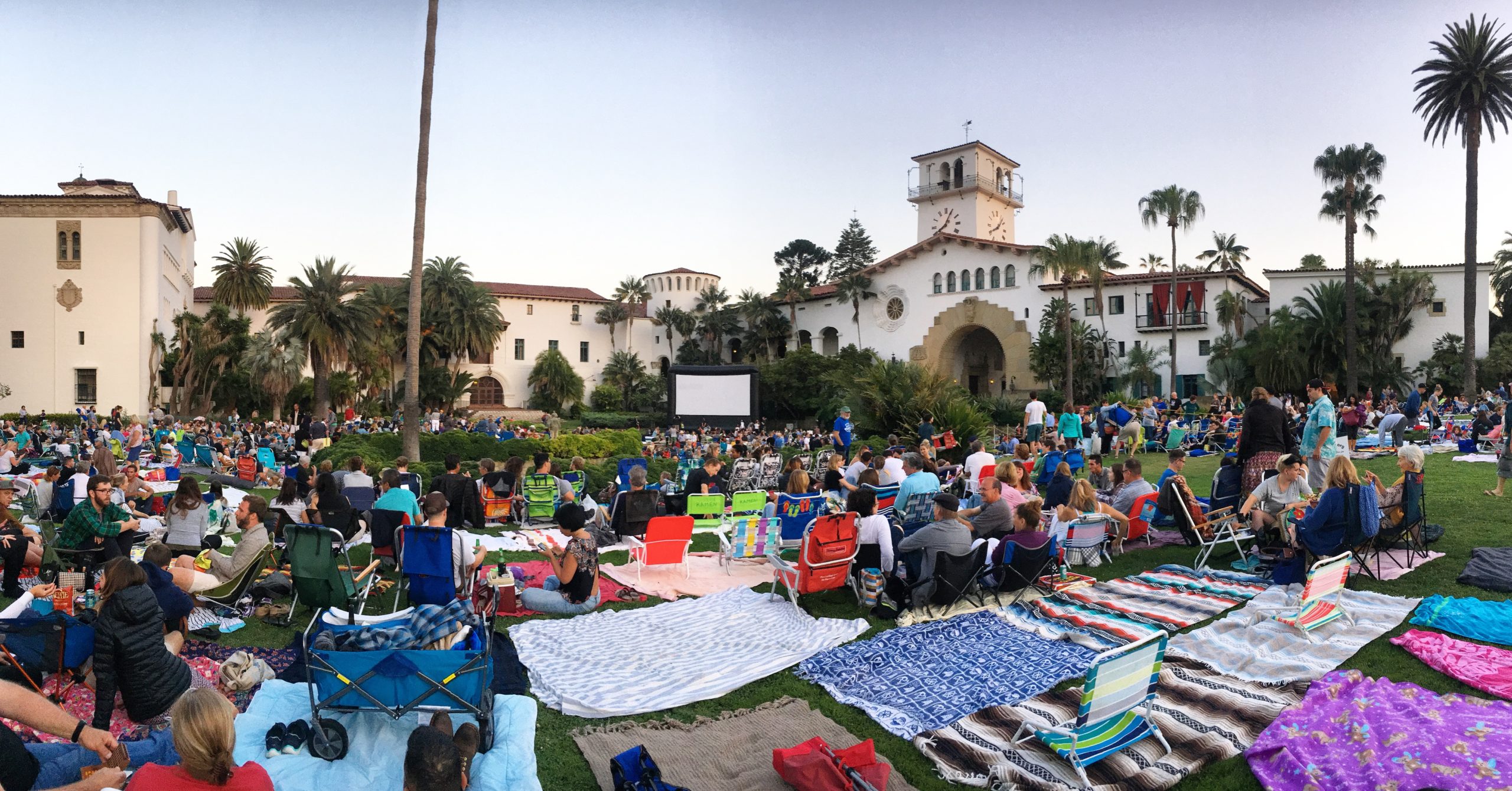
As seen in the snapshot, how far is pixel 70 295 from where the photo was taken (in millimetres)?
35281

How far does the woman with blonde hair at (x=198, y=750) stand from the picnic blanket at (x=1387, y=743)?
4183mm

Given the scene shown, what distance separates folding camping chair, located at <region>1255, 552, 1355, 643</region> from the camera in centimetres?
574

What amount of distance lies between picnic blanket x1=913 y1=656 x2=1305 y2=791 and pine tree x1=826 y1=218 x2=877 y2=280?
6485 centimetres

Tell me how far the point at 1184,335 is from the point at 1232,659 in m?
37.3

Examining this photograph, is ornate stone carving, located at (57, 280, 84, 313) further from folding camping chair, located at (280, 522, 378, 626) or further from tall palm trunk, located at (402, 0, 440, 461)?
folding camping chair, located at (280, 522, 378, 626)

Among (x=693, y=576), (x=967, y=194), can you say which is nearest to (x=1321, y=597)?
(x=693, y=576)

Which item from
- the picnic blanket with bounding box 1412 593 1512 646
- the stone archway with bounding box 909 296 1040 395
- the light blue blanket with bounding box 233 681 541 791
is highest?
the stone archway with bounding box 909 296 1040 395

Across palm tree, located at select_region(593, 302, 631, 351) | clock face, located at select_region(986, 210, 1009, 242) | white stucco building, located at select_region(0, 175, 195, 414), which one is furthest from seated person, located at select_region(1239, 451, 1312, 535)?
palm tree, located at select_region(593, 302, 631, 351)

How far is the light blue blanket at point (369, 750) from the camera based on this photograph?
3.90 meters

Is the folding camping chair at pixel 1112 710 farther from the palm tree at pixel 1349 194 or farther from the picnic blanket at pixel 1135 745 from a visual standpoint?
the palm tree at pixel 1349 194

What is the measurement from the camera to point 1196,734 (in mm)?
4395

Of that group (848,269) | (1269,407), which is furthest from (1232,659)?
(848,269)

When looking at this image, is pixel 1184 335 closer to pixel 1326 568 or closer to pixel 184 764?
pixel 1326 568

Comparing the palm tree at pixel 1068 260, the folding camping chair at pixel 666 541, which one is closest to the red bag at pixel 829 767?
the folding camping chair at pixel 666 541
